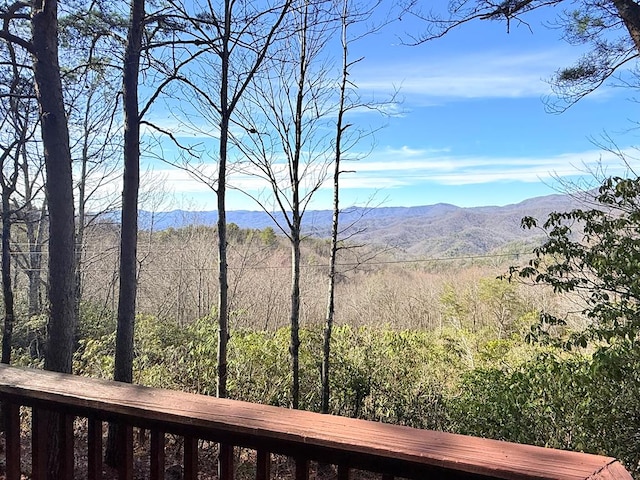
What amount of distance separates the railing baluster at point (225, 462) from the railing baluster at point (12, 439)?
56cm

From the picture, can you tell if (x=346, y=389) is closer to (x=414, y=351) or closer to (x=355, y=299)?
(x=414, y=351)

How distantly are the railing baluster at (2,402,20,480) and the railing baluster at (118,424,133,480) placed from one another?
1.04 feet

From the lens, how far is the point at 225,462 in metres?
0.81

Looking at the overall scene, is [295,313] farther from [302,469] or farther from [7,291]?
[302,469]

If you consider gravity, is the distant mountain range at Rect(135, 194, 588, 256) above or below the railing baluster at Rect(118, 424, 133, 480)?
above

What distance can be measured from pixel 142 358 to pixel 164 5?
3864mm

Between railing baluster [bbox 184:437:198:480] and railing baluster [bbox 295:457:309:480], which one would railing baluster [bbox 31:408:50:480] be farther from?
railing baluster [bbox 295:457:309:480]

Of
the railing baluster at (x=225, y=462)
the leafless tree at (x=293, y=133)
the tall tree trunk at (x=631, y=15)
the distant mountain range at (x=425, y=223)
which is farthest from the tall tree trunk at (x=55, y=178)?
the tall tree trunk at (x=631, y=15)

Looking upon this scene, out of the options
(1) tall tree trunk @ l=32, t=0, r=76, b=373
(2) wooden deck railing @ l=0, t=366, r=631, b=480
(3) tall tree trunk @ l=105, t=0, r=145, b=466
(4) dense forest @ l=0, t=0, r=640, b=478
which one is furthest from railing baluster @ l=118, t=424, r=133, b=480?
(3) tall tree trunk @ l=105, t=0, r=145, b=466

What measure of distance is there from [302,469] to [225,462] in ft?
0.53

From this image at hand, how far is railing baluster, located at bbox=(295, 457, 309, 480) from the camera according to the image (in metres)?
0.72

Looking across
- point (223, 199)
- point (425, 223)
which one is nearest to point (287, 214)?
point (223, 199)

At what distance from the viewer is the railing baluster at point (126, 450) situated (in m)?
0.89

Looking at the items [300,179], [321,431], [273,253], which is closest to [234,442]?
[321,431]
